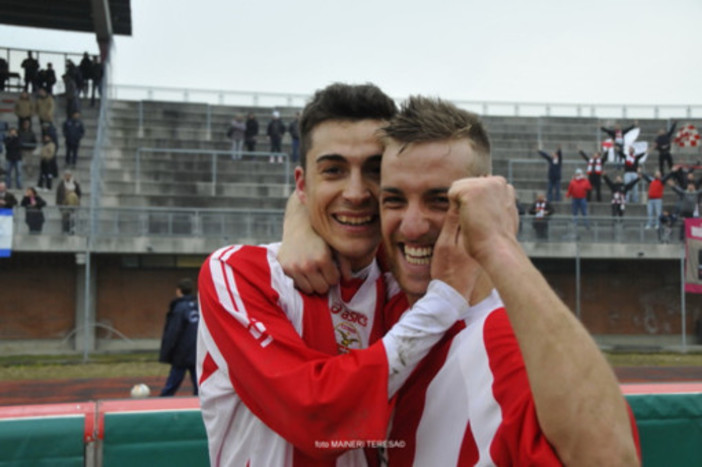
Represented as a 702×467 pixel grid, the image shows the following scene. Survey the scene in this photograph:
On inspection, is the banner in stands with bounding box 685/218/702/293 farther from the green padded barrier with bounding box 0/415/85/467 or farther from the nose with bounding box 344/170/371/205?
the nose with bounding box 344/170/371/205

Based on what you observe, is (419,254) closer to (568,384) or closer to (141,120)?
(568,384)

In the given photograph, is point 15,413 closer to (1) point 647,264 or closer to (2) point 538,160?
(1) point 647,264

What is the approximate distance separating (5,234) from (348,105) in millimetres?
15537

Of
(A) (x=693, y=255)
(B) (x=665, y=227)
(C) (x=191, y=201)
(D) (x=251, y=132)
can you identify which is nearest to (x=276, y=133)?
(D) (x=251, y=132)

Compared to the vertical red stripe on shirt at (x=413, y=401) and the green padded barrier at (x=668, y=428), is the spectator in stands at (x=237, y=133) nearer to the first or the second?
the green padded barrier at (x=668, y=428)

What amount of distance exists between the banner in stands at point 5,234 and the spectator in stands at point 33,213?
102 centimetres

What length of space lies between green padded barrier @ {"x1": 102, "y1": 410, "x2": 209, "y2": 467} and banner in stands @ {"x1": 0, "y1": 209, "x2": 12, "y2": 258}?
14.0 metres

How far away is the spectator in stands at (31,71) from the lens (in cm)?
2464

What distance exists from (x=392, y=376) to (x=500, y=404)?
12.3 inches

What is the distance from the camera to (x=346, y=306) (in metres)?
2.38

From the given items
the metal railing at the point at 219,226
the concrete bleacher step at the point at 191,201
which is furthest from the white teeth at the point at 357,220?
the concrete bleacher step at the point at 191,201

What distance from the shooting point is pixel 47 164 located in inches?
804

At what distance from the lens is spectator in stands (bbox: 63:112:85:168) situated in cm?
2175

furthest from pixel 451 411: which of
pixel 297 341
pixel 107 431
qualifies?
pixel 107 431
